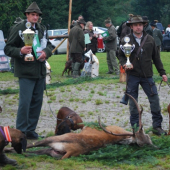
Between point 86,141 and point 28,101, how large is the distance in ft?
4.86

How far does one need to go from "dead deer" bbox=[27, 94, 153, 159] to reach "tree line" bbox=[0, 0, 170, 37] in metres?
26.5

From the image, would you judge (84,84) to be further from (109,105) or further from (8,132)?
(8,132)

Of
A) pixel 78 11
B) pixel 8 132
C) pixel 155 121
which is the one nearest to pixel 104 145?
pixel 8 132

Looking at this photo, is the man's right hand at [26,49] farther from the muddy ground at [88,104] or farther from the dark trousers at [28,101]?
the muddy ground at [88,104]

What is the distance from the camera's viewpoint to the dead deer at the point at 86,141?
5.55 m

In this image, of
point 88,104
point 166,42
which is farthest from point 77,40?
point 166,42

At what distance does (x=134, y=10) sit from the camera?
2298 inches

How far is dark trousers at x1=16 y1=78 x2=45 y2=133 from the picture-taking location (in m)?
6.71

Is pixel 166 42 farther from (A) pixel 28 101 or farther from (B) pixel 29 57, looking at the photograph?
(B) pixel 29 57

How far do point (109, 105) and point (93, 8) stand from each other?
38740mm

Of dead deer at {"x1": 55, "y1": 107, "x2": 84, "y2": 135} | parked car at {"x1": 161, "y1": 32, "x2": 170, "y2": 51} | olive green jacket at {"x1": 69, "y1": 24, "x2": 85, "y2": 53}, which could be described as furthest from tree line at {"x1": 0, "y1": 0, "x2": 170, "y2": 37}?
dead deer at {"x1": 55, "y1": 107, "x2": 84, "y2": 135}

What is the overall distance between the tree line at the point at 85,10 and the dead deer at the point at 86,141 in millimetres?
26545

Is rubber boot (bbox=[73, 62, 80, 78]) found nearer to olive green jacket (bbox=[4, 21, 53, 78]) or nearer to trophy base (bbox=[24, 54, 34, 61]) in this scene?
olive green jacket (bbox=[4, 21, 53, 78])

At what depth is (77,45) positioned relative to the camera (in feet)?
49.4
